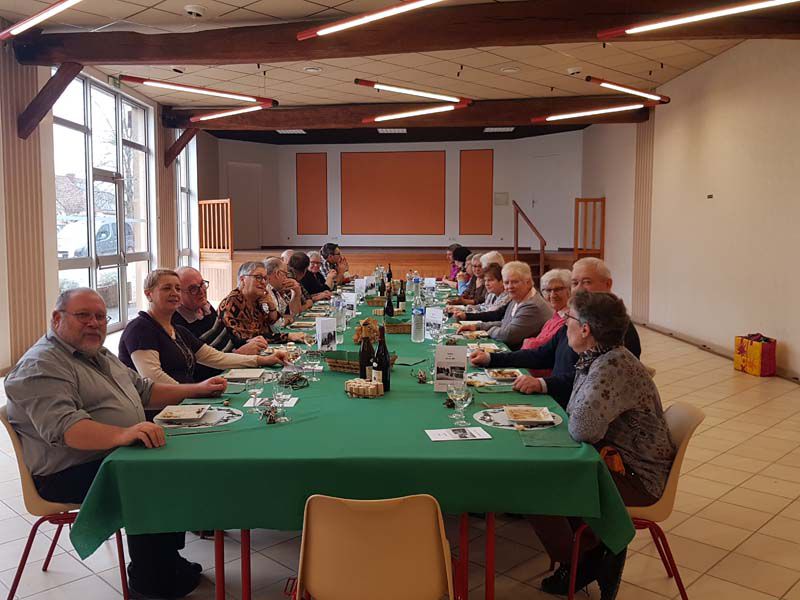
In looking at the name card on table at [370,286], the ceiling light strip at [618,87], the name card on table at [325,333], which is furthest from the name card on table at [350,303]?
the ceiling light strip at [618,87]

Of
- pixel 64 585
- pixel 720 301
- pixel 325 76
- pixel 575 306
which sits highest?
pixel 325 76

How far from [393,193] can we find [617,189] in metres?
6.81

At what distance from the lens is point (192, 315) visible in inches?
176

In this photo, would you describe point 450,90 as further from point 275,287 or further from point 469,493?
point 469,493

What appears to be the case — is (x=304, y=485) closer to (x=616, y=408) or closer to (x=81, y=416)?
(x=81, y=416)

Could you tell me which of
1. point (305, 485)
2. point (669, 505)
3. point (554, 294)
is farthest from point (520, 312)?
point (305, 485)

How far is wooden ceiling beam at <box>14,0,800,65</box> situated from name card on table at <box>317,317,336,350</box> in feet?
13.0

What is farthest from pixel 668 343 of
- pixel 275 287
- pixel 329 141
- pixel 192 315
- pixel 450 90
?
pixel 329 141

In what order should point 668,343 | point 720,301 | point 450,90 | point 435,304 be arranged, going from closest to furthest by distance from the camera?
1. point 435,304
2. point 720,301
3. point 668,343
4. point 450,90

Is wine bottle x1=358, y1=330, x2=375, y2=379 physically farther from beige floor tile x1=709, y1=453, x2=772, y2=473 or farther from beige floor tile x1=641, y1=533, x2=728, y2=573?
beige floor tile x1=709, y1=453, x2=772, y2=473

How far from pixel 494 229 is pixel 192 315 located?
550 inches

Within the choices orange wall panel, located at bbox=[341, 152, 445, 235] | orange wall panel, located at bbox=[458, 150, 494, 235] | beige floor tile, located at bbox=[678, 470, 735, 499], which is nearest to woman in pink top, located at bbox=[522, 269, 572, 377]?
beige floor tile, located at bbox=[678, 470, 735, 499]

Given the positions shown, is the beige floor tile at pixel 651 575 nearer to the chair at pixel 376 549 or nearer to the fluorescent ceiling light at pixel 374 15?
the chair at pixel 376 549

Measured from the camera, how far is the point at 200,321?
4.48 m
